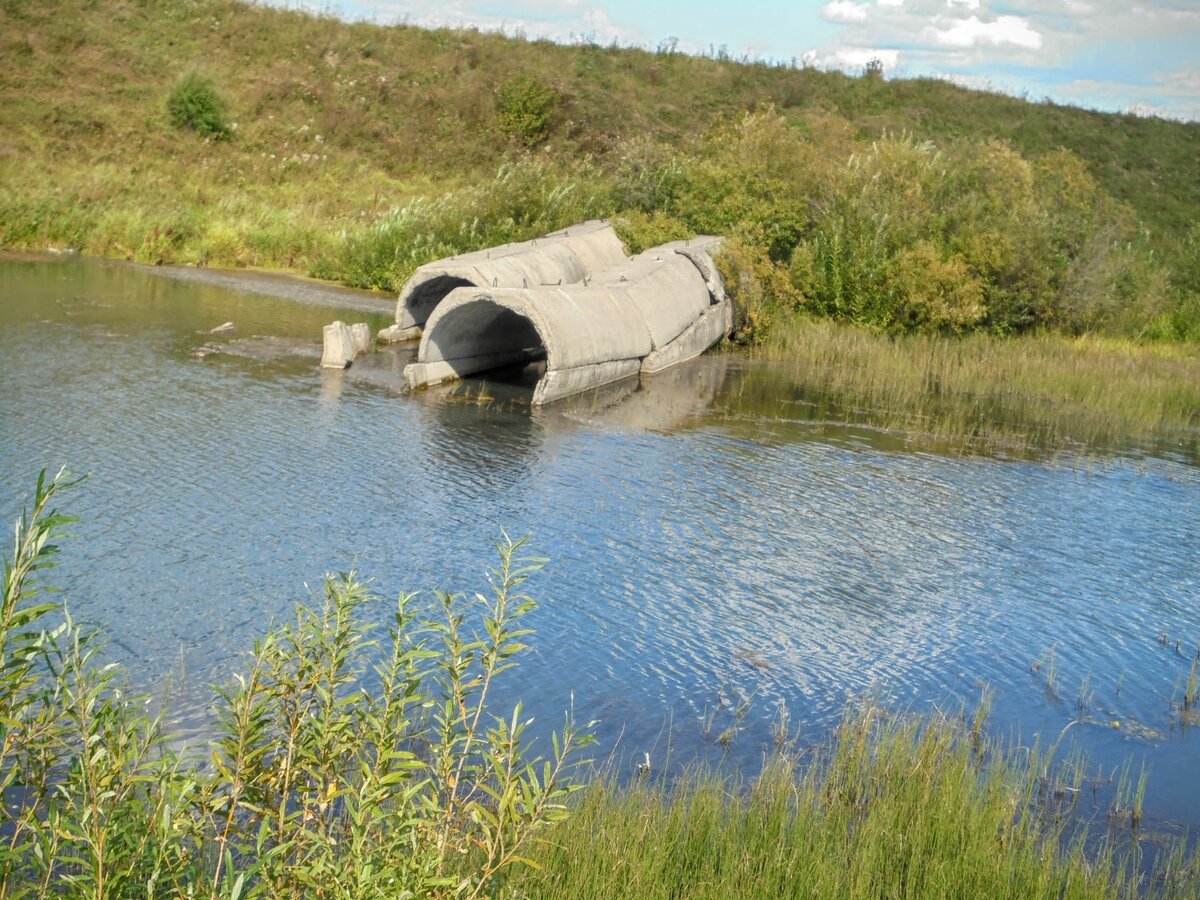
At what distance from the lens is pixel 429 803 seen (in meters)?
4.23

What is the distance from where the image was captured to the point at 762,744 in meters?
7.75

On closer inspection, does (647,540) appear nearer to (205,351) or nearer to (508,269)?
(205,351)

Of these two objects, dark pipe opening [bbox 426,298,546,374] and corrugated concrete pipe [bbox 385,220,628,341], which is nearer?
dark pipe opening [bbox 426,298,546,374]

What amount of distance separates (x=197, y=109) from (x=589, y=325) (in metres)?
25.3

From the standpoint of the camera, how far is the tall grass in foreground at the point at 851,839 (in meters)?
5.49

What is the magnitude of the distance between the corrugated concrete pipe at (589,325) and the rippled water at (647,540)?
64 cm

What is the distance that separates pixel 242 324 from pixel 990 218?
13.8 meters

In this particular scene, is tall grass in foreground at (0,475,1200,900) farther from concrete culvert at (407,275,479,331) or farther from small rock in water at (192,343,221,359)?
concrete culvert at (407,275,479,331)

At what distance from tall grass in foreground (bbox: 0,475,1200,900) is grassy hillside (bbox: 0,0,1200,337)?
1753cm

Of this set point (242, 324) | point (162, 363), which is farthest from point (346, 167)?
point (162, 363)

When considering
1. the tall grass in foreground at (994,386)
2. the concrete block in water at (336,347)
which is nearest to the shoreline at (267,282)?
the concrete block in water at (336,347)

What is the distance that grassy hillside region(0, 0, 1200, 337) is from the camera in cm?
2511

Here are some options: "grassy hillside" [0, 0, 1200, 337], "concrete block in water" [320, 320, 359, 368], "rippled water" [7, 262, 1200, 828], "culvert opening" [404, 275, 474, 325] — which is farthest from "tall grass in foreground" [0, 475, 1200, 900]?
"grassy hillside" [0, 0, 1200, 337]

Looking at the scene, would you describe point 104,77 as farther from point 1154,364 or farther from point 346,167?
point 1154,364
